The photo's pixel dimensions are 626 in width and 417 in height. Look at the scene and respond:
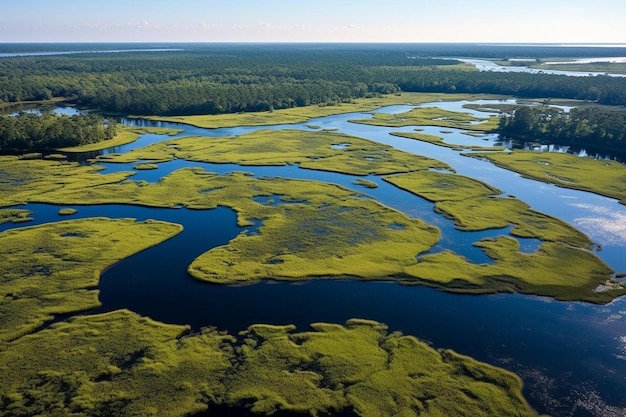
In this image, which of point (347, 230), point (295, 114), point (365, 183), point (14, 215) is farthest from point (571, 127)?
point (14, 215)

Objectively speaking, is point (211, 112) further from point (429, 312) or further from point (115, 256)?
point (429, 312)

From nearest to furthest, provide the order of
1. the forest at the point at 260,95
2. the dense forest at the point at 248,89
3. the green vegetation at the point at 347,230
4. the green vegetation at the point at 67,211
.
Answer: the green vegetation at the point at 347,230
the green vegetation at the point at 67,211
the forest at the point at 260,95
the dense forest at the point at 248,89

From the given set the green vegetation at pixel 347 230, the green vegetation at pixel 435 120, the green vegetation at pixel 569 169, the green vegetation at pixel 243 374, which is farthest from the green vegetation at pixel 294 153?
the green vegetation at pixel 243 374

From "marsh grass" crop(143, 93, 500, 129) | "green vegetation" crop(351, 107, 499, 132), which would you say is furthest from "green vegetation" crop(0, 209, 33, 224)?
"green vegetation" crop(351, 107, 499, 132)

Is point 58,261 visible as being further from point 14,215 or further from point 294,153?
point 294,153

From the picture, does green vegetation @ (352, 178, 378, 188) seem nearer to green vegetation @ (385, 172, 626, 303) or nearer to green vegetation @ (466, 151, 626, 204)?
green vegetation @ (385, 172, 626, 303)

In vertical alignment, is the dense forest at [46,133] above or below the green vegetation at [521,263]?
above

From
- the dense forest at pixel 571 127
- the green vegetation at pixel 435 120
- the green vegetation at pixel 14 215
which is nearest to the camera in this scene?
the green vegetation at pixel 14 215

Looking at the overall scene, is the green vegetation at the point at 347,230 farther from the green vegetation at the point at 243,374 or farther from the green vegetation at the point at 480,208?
the green vegetation at the point at 243,374

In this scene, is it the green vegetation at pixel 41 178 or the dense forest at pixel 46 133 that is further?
the dense forest at pixel 46 133
